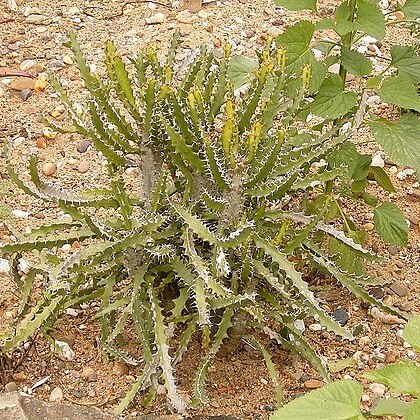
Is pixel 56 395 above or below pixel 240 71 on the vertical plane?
below

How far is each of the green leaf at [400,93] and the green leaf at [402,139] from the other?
7cm

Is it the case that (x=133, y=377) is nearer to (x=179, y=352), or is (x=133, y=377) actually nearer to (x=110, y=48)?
(x=179, y=352)

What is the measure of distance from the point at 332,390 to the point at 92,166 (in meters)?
1.82

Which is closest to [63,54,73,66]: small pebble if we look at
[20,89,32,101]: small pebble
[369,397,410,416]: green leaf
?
[20,89,32,101]: small pebble

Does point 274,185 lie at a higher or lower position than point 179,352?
higher

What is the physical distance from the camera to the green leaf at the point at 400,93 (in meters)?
2.46

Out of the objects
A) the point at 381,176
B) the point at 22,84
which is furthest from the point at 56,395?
the point at 22,84

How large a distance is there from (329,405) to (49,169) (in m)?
1.86

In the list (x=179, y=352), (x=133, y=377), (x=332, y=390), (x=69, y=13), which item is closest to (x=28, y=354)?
(x=133, y=377)

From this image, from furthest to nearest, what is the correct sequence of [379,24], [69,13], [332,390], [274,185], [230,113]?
[69,13]
[379,24]
[274,185]
[230,113]
[332,390]

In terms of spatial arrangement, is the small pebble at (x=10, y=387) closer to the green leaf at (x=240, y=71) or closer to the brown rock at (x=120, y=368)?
the brown rock at (x=120, y=368)

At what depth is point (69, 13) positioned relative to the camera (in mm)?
4039

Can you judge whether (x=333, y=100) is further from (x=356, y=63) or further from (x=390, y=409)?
(x=390, y=409)

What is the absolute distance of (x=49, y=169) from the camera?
10.6ft
